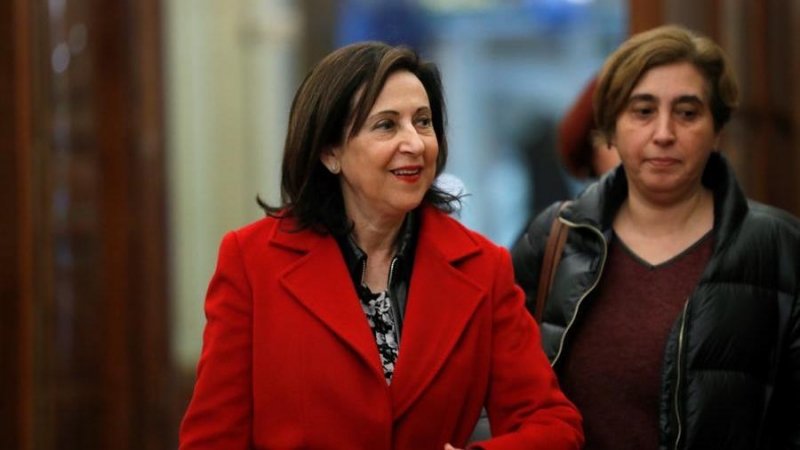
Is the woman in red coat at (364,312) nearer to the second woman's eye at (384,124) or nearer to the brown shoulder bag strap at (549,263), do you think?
the second woman's eye at (384,124)

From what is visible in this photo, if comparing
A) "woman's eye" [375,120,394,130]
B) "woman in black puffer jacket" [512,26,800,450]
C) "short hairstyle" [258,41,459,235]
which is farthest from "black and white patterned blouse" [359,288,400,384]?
"woman in black puffer jacket" [512,26,800,450]

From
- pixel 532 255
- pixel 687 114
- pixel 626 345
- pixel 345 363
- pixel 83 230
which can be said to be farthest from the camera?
pixel 83 230

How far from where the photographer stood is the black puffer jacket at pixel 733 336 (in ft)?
11.4

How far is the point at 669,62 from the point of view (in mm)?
3750

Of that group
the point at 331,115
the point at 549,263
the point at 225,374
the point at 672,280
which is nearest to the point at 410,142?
the point at 331,115

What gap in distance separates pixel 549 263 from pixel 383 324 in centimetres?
76

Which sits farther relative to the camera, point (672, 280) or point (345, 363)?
point (672, 280)

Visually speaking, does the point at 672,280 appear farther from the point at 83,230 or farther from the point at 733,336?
the point at 83,230

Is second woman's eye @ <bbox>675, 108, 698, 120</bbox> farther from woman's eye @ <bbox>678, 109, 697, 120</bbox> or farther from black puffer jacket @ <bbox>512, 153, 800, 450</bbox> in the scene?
black puffer jacket @ <bbox>512, 153, 800, 450</bbox>

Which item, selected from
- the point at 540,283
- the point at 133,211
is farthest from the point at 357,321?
the point at 133,211

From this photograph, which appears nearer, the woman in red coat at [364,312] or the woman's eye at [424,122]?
the woman in red coat at [364,312]

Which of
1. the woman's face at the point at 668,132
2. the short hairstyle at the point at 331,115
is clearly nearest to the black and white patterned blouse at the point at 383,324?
the short hairstyle at the point at 331,115

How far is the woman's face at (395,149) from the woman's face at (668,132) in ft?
2.61

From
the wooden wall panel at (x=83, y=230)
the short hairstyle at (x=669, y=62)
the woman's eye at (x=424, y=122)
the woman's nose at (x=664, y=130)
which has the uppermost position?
the short hairstyle at (x=669, y=62)
